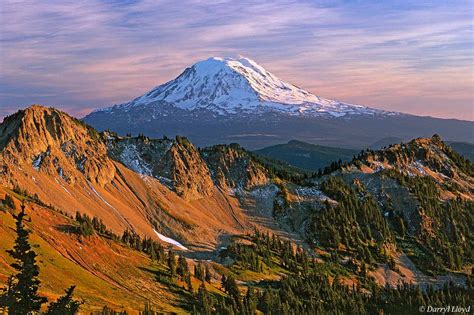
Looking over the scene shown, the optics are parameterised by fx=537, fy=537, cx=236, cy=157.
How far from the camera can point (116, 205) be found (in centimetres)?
18312

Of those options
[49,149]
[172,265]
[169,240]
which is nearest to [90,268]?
[172,265]

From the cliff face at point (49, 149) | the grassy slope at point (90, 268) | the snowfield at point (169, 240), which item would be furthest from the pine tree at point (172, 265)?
the cliff face at point (49, 149)

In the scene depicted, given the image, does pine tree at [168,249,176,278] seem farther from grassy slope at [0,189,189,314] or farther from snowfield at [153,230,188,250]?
snowfield at [153,230,188,250]

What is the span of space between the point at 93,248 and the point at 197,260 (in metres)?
44.3

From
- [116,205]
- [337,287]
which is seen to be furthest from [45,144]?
[337,287]

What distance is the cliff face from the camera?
172625 millimetres

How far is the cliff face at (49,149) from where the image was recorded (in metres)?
173

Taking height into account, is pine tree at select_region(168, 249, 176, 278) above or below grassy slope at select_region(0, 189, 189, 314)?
below

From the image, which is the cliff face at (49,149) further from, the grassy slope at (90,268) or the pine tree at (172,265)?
the pine tree at (172,265)

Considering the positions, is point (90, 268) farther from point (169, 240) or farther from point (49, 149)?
point (49, 149)

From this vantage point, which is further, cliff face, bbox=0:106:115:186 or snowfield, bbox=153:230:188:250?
snowfield, bbox=153:230:188:250

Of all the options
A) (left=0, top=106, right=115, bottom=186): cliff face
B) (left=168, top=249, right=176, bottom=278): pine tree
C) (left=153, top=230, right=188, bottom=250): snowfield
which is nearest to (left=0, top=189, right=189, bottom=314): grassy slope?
(left=168, top=249, right=176, bottom=278): pine tree

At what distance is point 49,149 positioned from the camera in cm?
18250

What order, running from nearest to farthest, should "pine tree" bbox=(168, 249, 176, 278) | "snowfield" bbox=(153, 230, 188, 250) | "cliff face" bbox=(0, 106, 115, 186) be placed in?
"pine tree" bbox=(168, 249, 176, 278), "cliff face" bbox=(0, 106, 115, 186), "snowfield" bbox=(153, 230, 188, 250)
